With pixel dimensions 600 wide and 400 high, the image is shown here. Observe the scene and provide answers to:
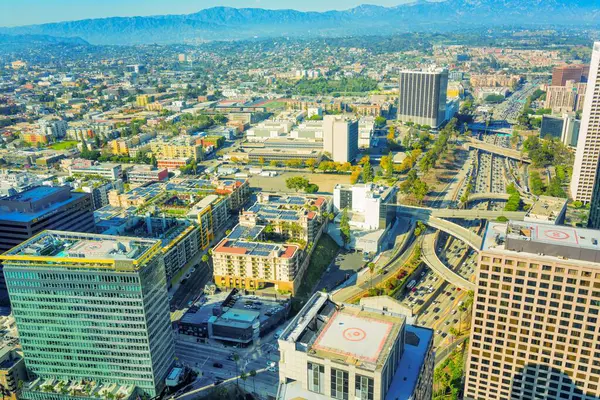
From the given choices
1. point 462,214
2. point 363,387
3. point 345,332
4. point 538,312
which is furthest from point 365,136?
point 363,387

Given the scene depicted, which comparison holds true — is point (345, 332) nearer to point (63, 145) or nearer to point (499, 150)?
point (499, 150)

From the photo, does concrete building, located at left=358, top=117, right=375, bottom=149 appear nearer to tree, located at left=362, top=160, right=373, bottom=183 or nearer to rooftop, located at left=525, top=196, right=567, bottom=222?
tree, located at left=362, top=160, right=373, bottom=183

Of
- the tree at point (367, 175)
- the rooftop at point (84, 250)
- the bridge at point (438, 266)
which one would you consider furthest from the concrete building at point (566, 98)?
the rooftop at point (84, 250)

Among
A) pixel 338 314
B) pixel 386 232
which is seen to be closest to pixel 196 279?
pixel 386 232

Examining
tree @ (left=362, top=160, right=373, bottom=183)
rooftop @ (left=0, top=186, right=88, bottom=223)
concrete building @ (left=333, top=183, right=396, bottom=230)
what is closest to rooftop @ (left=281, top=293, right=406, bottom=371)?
rooftop @ (left=0, top=186, right=88, bottom=223)

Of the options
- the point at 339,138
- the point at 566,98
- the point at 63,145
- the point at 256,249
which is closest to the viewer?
the point at 256,249

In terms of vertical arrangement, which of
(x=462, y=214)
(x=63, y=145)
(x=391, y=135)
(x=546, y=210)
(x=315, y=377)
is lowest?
(x=462, y=214)

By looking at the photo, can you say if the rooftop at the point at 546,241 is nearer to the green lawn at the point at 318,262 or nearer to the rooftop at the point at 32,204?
the green lawn at the point at 318,262

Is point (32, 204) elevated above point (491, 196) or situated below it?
above
